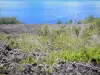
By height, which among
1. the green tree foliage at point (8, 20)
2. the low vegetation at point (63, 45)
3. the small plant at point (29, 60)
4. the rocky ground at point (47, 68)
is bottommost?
the rocky ground at point (47, 68)

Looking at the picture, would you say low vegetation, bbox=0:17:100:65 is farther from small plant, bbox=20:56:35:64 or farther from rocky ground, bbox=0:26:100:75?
rocky ground, bbox=0:26:100:75

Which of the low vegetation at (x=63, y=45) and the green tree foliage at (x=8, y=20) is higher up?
the green tree foliage at (x=8, y=20)

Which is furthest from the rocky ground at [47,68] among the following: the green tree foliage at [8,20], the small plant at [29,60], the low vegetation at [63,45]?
the green tree foliage at [8,20]

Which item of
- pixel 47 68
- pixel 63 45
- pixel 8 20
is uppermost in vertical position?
pixel 8 20

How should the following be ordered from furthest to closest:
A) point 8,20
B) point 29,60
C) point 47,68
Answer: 1. point 8,20
2. point 29,60
3. point 47,68

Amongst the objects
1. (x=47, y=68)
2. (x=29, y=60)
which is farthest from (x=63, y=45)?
(x=47, y=68)

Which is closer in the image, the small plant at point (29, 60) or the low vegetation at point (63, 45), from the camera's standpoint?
the small plant at point (29, 60)

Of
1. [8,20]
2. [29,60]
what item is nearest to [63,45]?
[29,60]

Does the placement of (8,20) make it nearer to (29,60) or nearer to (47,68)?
(29,60)

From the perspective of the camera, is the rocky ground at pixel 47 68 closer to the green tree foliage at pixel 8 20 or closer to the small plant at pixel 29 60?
the small plant at pixel 29 60

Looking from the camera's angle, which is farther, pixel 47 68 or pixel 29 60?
pixel 29 60

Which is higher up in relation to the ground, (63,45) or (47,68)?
(63,45)

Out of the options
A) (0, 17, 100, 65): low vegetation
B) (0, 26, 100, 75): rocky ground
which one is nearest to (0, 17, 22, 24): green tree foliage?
(0, 17, 100, 65): low vegetation

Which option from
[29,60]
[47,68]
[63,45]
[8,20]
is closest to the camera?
[47,68]
